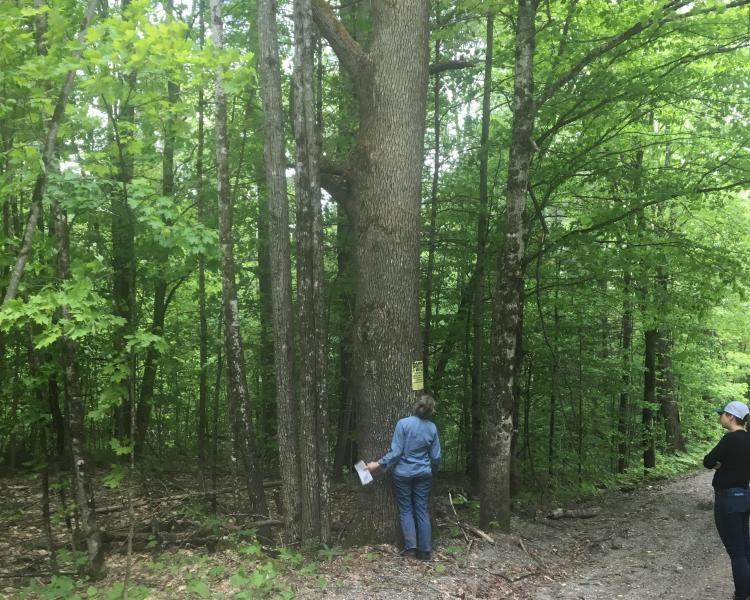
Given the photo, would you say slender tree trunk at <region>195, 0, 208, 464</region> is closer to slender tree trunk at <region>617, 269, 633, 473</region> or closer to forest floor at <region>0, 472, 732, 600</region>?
forest floor at <region>0, 472, 732, 600</region>

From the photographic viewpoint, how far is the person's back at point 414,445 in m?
6.34

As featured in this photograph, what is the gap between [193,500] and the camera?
8.84 m

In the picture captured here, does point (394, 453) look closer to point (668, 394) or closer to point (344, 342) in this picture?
point (344, 342)

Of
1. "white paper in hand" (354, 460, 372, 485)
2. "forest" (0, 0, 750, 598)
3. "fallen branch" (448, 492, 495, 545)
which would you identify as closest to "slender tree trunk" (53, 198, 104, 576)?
"forest" (0, 0, 750, 598)

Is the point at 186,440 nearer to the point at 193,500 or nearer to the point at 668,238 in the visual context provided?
the point at 193,500

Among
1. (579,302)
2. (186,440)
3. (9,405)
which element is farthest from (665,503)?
(186,440)

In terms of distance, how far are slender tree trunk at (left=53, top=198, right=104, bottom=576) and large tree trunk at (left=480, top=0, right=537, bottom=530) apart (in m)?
4.87

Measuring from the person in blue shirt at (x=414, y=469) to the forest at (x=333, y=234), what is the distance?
30 centimetres

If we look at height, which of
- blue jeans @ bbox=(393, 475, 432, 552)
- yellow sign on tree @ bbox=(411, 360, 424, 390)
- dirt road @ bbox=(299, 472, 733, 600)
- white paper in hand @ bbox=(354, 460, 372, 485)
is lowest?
dirt road @ bbox=(299, 472, 733, 600)

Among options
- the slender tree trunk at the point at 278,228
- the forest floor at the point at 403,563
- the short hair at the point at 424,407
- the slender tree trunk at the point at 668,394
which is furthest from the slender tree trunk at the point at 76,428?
the slender tree trunk at the point at 668,394

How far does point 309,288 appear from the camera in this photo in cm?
659

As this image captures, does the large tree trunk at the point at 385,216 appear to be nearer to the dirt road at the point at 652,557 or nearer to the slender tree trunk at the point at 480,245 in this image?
the dirt road at the point at 652,557

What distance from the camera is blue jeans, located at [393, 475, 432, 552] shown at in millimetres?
6352

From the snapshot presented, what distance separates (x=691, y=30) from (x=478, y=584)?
761cm
